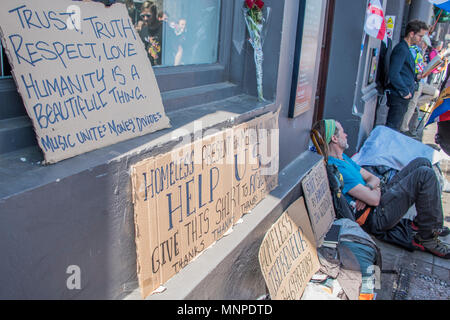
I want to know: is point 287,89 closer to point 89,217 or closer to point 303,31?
point 303,31

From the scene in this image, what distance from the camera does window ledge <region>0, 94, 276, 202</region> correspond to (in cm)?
120

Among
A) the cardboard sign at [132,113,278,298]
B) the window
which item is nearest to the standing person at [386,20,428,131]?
the cardboard sign at [132,113,278,298]

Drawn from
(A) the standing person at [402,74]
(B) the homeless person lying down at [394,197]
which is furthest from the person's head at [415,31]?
(B) the homeless person lying down at [394,197]

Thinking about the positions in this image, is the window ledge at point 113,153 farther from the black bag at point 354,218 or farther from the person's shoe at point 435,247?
the person's shoe at point 435,247

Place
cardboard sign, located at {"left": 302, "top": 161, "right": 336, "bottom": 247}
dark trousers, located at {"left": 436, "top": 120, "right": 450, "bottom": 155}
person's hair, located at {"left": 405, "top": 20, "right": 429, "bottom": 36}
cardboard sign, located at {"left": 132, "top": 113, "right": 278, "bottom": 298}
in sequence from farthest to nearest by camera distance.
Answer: person's hair, located at {"left": 405, "top": 20, "right": 429, "bottom": 36}
dark trousers, located at {"left": 436, "top": 120, "right": 450, "bottom": 155}
cardboard sign, located at {"left": 302, "top": 161, "right": 336, "bottom": 247}
cardboard sign, located at {"left": 132, "top": 113, "right": 278, "bottom": 298}

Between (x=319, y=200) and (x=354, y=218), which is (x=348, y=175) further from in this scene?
(x=319, y=200)

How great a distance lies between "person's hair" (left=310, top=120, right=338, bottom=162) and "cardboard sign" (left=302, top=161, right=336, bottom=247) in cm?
21

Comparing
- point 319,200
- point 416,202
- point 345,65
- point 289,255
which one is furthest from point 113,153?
point 345,65

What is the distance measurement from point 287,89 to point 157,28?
1.18 metres

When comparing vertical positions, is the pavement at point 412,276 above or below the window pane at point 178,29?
below

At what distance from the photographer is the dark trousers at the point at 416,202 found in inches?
133

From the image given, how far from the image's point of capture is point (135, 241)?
159cm

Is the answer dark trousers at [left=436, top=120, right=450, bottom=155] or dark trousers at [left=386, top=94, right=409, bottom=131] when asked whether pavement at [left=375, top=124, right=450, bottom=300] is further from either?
dark trousers at [left=386, top=94, right=409, bottom=131]
